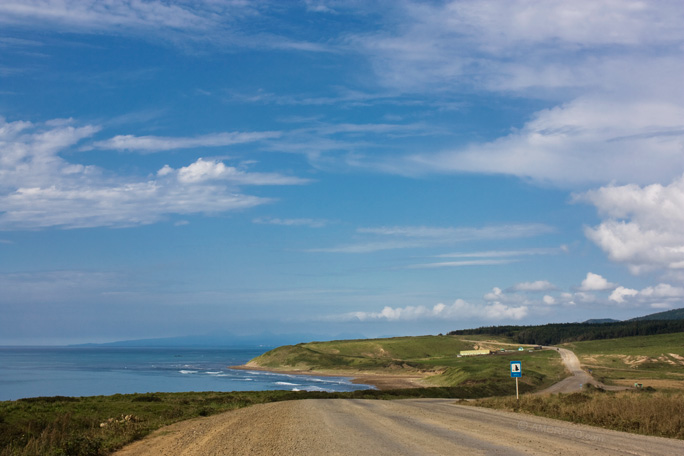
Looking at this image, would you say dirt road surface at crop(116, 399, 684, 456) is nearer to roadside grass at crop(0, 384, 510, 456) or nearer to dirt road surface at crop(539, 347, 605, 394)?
roadside grass at crop(0, 384, 510, 456)

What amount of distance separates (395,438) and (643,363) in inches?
5388

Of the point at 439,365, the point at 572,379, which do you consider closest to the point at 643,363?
the point at 572,379

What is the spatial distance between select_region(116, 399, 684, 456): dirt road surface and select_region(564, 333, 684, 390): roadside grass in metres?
84.5

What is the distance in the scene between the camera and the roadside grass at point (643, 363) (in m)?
105

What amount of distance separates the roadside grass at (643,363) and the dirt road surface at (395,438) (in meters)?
84.5

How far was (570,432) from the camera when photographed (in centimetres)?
2158

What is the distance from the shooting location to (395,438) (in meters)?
19.8

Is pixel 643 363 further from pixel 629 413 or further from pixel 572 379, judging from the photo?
pixel 629 413

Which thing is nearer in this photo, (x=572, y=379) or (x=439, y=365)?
(x=572, y=379)

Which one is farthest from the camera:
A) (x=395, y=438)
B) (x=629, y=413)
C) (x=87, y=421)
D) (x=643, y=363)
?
(x=643, y=363)

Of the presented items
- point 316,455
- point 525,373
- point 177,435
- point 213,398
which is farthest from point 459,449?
point 525,373

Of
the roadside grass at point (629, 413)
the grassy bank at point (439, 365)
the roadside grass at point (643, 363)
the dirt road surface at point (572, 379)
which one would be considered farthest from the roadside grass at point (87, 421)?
the roadside grass at point (643, 363)

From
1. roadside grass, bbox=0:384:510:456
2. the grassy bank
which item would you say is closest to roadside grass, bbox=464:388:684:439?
roadside grass, bbox=0:384:510:456

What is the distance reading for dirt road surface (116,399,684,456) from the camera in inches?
673
